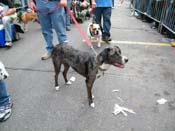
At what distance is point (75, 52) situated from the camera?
8.94 feet

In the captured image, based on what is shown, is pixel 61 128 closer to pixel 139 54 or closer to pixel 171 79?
pixel 171 79

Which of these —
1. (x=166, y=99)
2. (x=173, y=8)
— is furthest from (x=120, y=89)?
(x=173, y=8)

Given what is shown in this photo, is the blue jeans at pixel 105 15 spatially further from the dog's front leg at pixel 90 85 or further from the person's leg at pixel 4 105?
the person's leg at pixel 4 105

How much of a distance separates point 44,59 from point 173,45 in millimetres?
3325

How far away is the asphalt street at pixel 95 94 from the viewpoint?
238cm

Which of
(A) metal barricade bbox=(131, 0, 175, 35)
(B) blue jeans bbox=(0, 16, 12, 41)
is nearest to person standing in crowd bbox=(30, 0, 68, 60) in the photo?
(B) blue jeans bbox=(0, 16, 12, 41)

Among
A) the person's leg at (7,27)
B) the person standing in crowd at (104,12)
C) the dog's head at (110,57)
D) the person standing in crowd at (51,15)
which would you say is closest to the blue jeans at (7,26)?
the person's leg at (7,27)

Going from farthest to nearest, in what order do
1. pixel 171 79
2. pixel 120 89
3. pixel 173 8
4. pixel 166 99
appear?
pixel 173 8
pixel 171 79
pixel 120 89
pixel 166 99

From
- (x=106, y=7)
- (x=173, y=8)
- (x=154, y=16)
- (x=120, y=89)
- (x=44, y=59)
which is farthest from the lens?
(x=154, y=16)

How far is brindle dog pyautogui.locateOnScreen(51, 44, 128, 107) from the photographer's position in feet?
8.11

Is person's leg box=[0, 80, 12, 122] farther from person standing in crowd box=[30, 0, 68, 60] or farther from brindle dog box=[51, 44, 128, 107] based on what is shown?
person standing in crowd box=[30, 0, 68, 60]

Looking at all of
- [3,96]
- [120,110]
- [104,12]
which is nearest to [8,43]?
[104,12]

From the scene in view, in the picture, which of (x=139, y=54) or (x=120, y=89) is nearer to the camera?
(x=120, y=89)

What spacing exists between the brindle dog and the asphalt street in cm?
35
